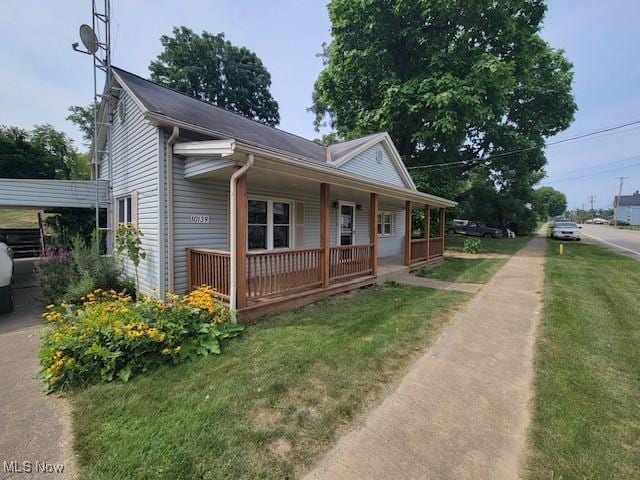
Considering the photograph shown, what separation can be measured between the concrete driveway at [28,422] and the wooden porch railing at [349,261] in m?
5.06

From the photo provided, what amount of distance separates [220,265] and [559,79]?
26.1 m

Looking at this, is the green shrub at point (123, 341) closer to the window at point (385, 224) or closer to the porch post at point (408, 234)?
the porch post at point (408, 234)

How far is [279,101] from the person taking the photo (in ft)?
104

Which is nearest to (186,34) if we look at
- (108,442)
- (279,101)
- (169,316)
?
(279,101)

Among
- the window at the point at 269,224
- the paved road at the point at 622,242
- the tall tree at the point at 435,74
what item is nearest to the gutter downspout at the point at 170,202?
the window at the point at 269,224

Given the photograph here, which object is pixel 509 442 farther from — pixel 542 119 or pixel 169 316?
pixel 542 119

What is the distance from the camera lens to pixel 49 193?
24.5 feet

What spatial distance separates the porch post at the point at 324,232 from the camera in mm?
6164

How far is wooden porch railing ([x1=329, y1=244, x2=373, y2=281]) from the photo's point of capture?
23.0 feet

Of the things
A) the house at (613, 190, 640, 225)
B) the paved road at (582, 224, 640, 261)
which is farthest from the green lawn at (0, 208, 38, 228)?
the house at (613, 190, 640, 225)

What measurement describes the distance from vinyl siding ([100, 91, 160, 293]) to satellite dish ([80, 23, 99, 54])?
118 cm

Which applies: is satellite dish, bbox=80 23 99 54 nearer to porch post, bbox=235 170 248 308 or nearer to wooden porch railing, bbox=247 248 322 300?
porch post, bbox=235 170 248 308

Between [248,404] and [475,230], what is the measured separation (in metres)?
29.3

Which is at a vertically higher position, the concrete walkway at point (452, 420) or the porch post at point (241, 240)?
the porch post at point (241, 240)
